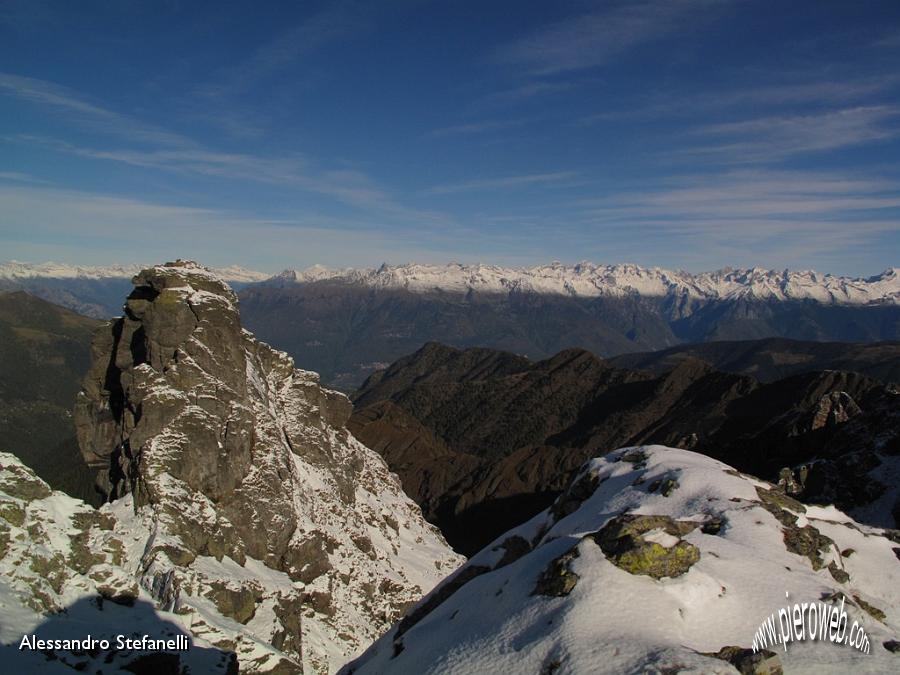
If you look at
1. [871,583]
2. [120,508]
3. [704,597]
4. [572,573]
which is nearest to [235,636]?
[120,508]

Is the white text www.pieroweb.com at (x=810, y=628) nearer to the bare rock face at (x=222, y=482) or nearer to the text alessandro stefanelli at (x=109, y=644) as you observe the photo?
the text alessandro stefanelli at (x=109, y=644)

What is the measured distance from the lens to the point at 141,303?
7775 centimetres

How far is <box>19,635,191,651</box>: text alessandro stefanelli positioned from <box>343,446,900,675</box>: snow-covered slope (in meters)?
15.8

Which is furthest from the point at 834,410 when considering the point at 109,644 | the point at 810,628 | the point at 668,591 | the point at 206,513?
the point at 109,644

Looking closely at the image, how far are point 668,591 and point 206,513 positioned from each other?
188 ft

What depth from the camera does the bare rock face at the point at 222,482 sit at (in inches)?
2496

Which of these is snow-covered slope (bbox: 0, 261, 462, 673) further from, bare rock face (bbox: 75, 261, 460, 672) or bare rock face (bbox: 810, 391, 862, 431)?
bare rock face (bbox: 810, 391, 862, 431)

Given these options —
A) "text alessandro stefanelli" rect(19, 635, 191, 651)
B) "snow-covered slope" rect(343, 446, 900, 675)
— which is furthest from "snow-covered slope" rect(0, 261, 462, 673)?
"snow-covered slope" rect(343, 446, 900, 675)

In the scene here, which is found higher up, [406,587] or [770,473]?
[770,473]

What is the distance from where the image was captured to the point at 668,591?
27.9 m

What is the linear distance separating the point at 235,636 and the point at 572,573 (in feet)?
137

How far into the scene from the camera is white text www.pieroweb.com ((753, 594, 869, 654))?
25.9 meters

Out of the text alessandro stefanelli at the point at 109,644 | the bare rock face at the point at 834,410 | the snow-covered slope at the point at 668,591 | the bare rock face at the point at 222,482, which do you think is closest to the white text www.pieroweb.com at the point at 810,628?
the snow-covered slope at the point at 668,591

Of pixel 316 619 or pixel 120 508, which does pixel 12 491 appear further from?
pixel 316 619
